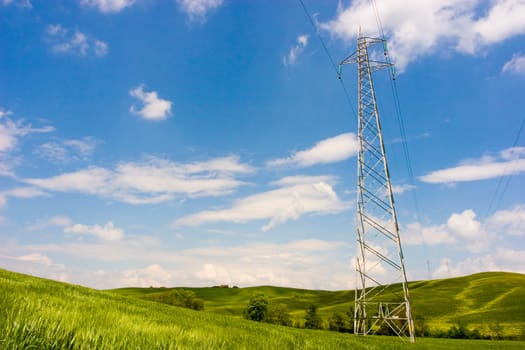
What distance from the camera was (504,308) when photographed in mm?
102812

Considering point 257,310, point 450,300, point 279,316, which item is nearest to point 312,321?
point 279,316

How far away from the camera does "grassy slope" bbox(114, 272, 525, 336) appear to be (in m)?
92.1

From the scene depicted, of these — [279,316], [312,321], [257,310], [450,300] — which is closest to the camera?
[312,321]

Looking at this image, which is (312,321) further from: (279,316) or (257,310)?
(257,310)

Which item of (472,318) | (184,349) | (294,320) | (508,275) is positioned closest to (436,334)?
(472,318)

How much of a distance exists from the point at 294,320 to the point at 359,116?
84.3 m

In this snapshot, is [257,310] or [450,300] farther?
[450,300]

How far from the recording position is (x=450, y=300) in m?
122

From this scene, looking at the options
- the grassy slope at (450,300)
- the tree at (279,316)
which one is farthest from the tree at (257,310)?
the grassy slope at (450,300)

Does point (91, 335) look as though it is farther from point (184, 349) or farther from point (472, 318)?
point (472, 318)

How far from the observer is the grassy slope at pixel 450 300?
3627 inches

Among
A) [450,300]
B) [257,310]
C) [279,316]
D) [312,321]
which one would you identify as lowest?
[312,321]

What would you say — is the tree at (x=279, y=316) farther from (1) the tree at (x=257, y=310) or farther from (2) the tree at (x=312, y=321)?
(2) the tree at (x=312, y=321)

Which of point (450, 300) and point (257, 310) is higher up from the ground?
point (450, 300)
